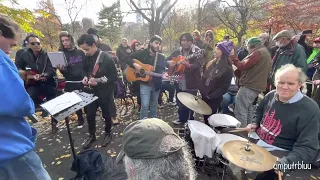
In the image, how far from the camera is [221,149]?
215cm

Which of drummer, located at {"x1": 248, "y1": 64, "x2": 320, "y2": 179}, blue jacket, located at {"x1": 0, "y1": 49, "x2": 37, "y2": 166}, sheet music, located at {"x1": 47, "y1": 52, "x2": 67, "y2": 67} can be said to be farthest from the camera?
sheet music, located at {"x1": 47, "y1": 52, "x2": 67, "y2": 67}

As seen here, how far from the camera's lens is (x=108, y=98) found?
152 inches

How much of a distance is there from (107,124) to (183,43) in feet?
7.60

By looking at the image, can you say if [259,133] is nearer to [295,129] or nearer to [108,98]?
[295,129]

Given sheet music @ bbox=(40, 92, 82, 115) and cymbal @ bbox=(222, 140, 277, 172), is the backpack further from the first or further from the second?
cymbal @ bbox=(222, 140, 277, 172)

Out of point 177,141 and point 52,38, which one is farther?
point 52,38

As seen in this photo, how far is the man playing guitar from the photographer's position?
4.16 metres

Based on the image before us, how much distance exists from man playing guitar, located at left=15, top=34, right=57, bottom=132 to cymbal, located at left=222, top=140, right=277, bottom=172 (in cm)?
379

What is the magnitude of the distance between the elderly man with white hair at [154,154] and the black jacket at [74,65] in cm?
370

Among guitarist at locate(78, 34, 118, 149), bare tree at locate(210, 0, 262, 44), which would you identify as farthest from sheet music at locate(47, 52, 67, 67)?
bare tree at locate(210, 0, 262, 44)

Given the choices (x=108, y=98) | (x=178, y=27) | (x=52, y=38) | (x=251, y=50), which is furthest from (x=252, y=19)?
(x=52, y=38)

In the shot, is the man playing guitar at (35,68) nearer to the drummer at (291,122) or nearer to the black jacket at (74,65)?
the black jacket at (74,65)

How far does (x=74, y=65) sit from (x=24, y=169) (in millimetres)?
3046

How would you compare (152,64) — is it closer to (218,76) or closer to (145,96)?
(145,96)
